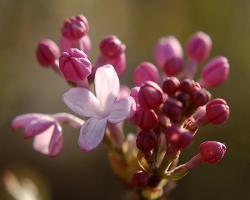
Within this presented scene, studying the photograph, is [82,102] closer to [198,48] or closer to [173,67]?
[173,67]

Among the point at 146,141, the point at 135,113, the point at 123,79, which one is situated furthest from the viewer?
the point at 123,79

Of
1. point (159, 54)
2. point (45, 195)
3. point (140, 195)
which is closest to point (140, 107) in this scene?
point (140, 195)

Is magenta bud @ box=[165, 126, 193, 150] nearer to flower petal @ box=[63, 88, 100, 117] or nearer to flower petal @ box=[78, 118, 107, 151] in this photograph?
flower petal @ box=[78, 118, 107, 151]

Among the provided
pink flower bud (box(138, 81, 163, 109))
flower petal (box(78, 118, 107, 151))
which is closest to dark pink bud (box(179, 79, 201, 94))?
pink flower bud (box(138, 81, 163, 109))

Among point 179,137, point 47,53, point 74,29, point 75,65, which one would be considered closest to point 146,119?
point 179,137

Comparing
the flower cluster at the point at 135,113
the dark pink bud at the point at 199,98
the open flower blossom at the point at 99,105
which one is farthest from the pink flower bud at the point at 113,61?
the dark pink bud at the point at 199,98

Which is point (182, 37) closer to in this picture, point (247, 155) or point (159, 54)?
point (247, 155)
